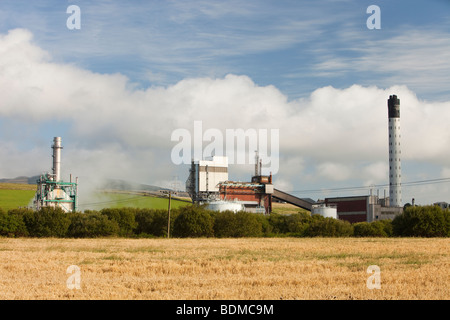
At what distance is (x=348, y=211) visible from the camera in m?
112

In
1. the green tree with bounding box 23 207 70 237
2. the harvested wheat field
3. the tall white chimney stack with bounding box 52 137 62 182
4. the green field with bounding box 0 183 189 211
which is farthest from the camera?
the green field with bounding box 0 183 189 211

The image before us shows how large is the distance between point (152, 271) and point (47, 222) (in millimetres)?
46148

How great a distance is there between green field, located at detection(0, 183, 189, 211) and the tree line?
43645mm

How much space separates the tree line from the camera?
66062mm

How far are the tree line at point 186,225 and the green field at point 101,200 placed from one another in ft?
143

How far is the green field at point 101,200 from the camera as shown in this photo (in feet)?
387

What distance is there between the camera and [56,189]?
3479 inches

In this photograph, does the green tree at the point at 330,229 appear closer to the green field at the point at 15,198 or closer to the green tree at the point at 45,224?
the green tree at the point at 45,224

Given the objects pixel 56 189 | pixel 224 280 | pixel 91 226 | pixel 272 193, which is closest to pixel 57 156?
pixel 56 189

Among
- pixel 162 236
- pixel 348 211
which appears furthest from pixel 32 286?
pixel 348 211

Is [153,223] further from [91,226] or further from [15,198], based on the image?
[15,198]

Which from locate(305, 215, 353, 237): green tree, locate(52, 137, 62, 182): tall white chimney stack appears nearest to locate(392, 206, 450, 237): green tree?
locate(305, 215, 353, 237): green tree

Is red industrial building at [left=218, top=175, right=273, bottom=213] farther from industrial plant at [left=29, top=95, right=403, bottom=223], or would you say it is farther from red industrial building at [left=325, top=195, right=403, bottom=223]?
red industrial building at [left=325, top=195, right=403, bottom=223]

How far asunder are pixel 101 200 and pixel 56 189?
33205 mm
